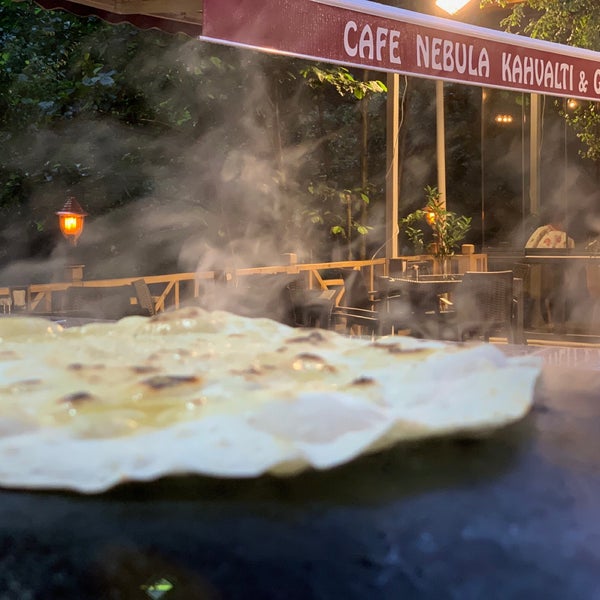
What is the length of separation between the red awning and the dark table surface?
9.29 feet

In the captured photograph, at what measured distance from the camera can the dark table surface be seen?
1.33 feet

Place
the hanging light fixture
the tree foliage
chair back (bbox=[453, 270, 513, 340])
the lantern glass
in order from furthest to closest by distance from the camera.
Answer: the lantern glass < the tree foliage < chair back (bbox=[453, 270, 513, 340]) < the hanging light fixture

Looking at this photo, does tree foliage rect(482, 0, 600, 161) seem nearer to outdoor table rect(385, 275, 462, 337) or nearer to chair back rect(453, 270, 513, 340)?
outdoor table rect(385, 275, 462, 337)

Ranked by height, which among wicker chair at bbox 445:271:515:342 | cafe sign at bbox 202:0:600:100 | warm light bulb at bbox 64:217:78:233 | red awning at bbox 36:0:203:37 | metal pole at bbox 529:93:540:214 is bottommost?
wicker chair at bbox 445:271:515:342

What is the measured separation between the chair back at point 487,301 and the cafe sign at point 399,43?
2.44m

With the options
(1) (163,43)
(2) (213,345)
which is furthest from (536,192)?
(2) (213,345)

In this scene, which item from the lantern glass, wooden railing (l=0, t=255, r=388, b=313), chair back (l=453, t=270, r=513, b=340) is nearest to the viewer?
wooden railing (l=0, t=255, r=388, b=313)

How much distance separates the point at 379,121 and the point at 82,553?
15555 mm

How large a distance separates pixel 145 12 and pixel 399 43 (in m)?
1.46

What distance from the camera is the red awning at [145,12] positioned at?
315cm

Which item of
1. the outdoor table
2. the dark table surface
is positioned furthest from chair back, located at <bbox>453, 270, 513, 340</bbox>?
the dark table surface

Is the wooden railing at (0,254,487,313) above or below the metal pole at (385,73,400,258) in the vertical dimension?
below

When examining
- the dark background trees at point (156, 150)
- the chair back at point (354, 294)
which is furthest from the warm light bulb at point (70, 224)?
the chair back at point (354, 294)

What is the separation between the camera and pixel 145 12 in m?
3.32
